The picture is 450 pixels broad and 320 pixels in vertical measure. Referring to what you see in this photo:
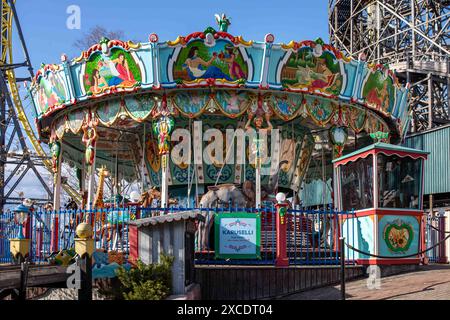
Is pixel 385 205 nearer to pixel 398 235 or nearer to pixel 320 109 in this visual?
pixel 398 235

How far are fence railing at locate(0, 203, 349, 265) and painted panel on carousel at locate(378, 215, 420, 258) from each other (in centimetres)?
113

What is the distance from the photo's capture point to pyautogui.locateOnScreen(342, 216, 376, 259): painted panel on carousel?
11.4 m

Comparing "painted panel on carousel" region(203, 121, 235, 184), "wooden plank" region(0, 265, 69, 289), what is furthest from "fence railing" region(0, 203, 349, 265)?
"painted panel on carousel" region(203, 121, 235, 184)

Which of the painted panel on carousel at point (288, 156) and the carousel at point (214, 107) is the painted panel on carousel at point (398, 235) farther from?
the painted panel on carousel at point (288, 156)

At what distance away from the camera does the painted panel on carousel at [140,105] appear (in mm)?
15336

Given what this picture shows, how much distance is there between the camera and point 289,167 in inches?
720

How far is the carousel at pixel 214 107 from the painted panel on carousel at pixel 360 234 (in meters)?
2.74

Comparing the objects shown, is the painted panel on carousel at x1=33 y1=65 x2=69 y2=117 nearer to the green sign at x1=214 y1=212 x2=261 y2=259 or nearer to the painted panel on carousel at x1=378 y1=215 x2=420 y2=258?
the green sign at x1=214 y1=212 x2=261 y2=259

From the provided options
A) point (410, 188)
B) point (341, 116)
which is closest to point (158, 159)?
point (341, 116)

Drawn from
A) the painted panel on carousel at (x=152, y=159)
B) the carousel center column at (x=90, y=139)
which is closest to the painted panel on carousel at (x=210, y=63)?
the carousel center column at (x=90, y=139)

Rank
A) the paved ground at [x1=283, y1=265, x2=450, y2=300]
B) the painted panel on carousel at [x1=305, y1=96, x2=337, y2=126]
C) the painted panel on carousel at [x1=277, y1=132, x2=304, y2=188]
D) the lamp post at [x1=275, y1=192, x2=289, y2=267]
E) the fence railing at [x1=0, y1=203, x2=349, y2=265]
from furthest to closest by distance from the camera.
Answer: the painted panel on carousel at [x1=277, y1=132, x2=304, y2=188] < the painted panel on carousel at [x1=305, y1=96, x2=337, y2=126] < the fence railing at [x1=0, y1=203, x2=349, y2=265] < the lamp post at [x1=275, y1=192, x2=289, y2=267] < the paved ground at [x1=283, y1=265, x2=450, y2=300]

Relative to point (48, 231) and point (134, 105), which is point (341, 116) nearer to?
point (134, 105)

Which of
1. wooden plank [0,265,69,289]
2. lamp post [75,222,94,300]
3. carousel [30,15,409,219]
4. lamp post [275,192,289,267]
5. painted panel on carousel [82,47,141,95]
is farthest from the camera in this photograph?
painted panel on carousel [82,47,141,95]

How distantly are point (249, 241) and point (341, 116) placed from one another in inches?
247
